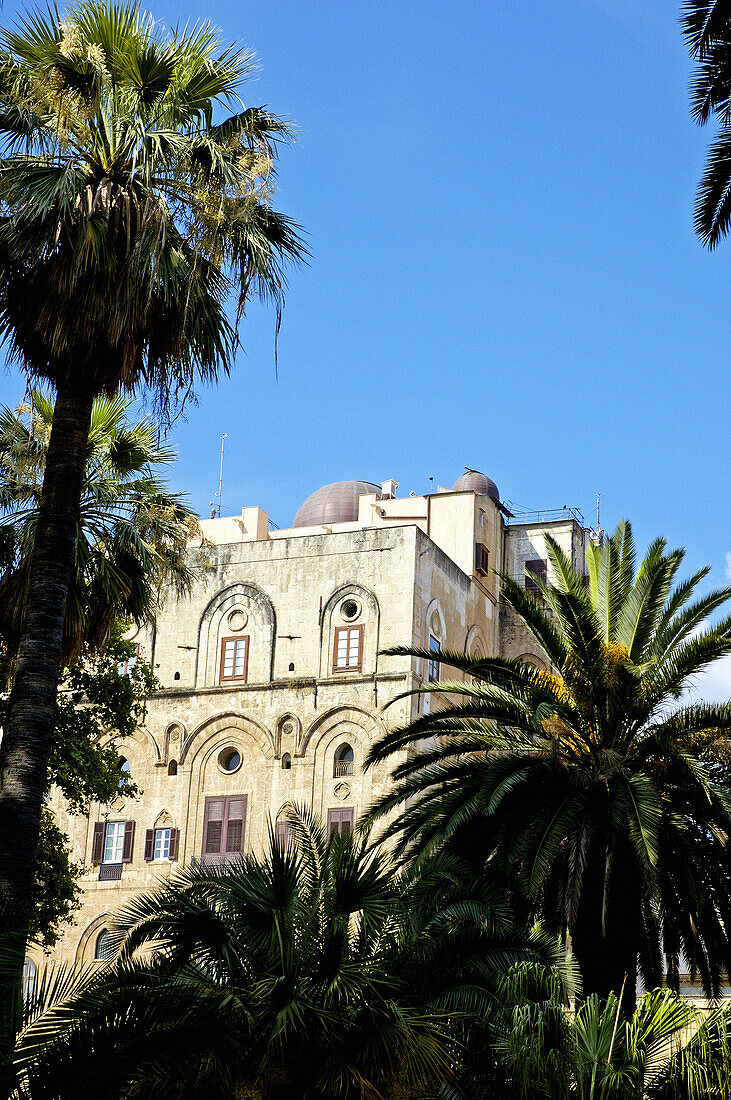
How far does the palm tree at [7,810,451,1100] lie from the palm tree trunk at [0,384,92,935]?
1.40 m

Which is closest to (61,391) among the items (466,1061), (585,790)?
(466,1061)

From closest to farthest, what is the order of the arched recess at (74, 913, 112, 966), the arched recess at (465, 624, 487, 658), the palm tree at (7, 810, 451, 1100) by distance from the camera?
the palm tree at (7, 810, 451, 1100) → the arched recess at (74, 913, 112, 966) → the arched recess at (465, 624, 487, 658)

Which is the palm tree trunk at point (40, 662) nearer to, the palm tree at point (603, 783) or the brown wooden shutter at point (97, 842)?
the palm tree at point (603, 783)

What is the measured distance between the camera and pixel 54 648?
14.2 meters

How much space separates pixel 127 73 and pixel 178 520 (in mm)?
6635

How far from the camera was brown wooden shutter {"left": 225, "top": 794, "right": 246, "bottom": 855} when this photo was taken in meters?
39.0

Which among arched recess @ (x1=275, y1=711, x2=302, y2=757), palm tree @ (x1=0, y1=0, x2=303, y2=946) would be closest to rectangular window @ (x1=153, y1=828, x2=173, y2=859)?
arched recess @ (x1=275, y1=711, x2=302, y2=757)

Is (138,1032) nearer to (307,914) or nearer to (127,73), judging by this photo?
(307,914)

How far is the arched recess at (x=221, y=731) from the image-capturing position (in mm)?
40062

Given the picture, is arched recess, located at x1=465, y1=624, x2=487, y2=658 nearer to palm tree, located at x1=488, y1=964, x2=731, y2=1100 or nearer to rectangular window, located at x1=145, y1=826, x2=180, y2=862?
rectangular window, located at x1=145, y1=826, x2=180, y2=862

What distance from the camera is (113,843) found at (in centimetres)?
3978

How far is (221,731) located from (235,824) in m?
2.77

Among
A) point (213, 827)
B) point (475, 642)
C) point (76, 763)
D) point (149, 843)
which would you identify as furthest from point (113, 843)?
point (76, 763)

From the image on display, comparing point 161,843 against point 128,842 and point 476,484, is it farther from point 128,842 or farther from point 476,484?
point 476,484
